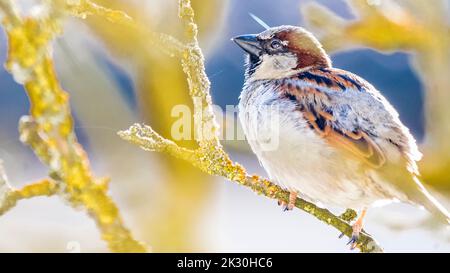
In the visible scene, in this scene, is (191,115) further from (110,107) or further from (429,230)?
(429,230)

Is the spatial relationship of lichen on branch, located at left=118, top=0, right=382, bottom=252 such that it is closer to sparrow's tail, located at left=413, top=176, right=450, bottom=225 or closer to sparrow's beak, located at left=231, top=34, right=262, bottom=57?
sparrow's tail, located at left=413, top=176, right=450, bottom=225

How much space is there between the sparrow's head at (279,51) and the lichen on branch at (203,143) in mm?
524

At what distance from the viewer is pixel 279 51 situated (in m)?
2.13

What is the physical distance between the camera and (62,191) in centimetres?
112

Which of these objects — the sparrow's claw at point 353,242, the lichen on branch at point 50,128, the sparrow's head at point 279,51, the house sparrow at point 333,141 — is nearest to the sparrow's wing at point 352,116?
the house sparrow at point 333,141

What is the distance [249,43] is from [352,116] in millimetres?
513

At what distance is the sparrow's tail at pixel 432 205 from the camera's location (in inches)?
63.3

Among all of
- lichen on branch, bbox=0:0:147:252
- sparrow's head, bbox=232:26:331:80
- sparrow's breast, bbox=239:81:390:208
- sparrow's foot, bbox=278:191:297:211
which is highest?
sparrow's head, bbox=232:26:331:80

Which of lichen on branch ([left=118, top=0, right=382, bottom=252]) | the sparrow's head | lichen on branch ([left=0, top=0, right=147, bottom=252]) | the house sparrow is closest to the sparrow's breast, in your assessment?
the house sparrow

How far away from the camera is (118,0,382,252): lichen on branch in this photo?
134 centimetres
